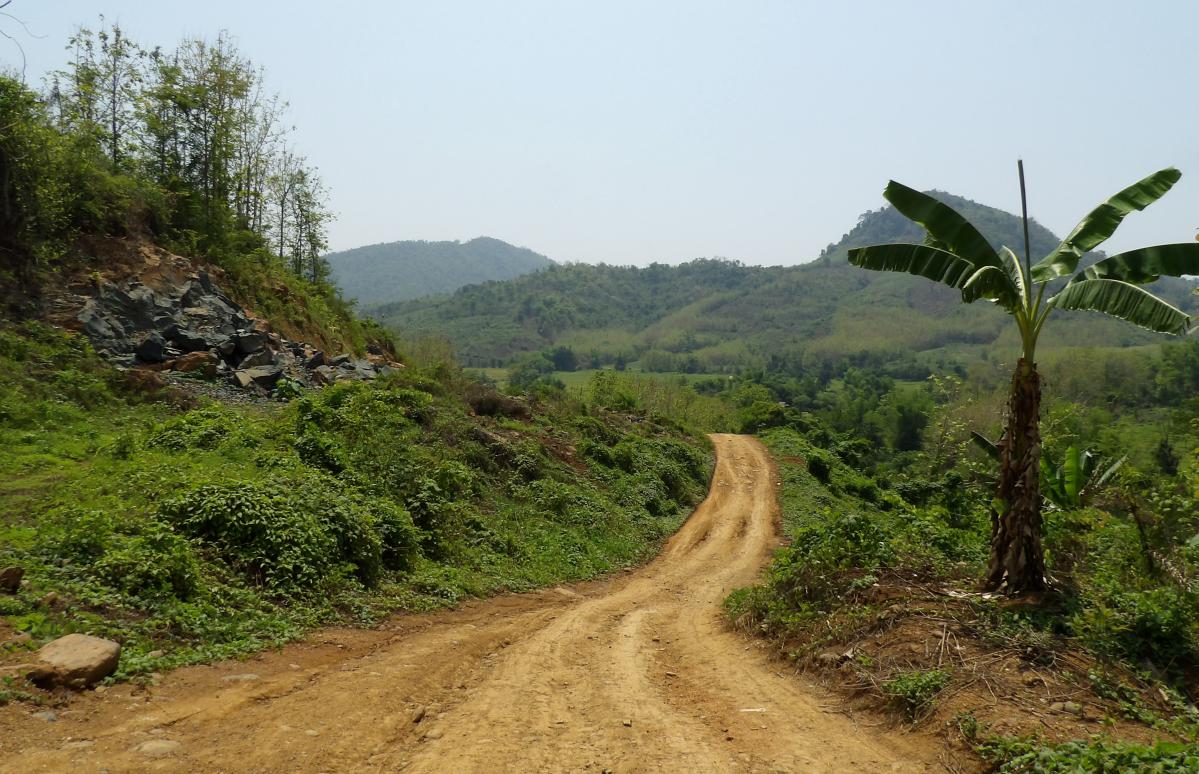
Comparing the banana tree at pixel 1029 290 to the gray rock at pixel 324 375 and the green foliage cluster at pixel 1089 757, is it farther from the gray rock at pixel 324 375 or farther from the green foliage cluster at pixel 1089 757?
the gray rock at pixel 324 375

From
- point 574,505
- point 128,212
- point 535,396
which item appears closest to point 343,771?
point 574,505

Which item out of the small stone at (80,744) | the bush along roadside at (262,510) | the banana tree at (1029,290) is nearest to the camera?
the small stone at (80,744)

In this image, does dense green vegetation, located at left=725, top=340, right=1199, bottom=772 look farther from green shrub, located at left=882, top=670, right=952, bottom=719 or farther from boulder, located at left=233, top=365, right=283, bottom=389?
boulder, located at left=233, top=365, right=283, bottom=389

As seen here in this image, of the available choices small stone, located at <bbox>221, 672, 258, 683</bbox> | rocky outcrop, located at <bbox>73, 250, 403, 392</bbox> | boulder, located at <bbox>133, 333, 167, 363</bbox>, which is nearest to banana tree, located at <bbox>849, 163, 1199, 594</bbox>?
small stone, located at <bbox>221, 672, 258, 683</bbox>

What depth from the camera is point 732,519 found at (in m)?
23.8

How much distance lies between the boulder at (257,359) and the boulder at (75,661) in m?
16.9

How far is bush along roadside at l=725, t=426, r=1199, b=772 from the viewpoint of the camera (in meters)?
5.91

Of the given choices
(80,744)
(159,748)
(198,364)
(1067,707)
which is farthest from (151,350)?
(1067,707)

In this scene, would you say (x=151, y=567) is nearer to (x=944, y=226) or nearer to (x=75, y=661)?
(x=75, y=661)

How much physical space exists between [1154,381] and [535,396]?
92353mm

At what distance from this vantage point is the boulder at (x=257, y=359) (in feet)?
72.9

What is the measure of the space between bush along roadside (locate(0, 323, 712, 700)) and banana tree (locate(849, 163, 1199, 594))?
844cm

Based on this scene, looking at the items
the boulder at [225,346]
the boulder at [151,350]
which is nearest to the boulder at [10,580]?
the boulder at [151,350]

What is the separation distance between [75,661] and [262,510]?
4041 millimetres
